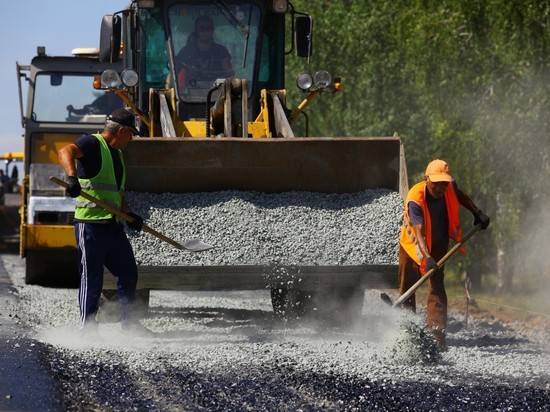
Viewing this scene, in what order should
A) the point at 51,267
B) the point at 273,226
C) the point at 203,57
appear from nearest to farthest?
the point at 273,226 < the point at 203,57 < the point at 51,267

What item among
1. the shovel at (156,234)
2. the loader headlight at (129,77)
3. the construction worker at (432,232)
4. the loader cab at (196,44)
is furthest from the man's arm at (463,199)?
the loader headlight at (129,77)

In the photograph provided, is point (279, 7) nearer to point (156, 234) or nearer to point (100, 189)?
point (156, 234)

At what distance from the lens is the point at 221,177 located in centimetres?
948

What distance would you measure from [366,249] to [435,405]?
291 cm

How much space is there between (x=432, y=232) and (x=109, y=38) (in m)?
3.87

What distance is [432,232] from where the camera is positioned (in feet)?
28.2

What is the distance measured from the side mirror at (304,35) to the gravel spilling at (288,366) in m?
2.65

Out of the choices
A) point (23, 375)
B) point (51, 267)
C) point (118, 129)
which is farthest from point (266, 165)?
point (51, 267)

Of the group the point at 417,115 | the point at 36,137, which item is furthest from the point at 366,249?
the point at 417,115

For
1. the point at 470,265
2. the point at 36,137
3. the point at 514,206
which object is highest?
the point at 36,137

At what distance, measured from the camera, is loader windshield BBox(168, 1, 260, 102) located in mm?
11023

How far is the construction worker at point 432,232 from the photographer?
8.35 metres

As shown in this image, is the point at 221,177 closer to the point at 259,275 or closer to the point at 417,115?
the point at 259,275

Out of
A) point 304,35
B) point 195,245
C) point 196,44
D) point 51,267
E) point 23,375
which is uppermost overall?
point 304,35
